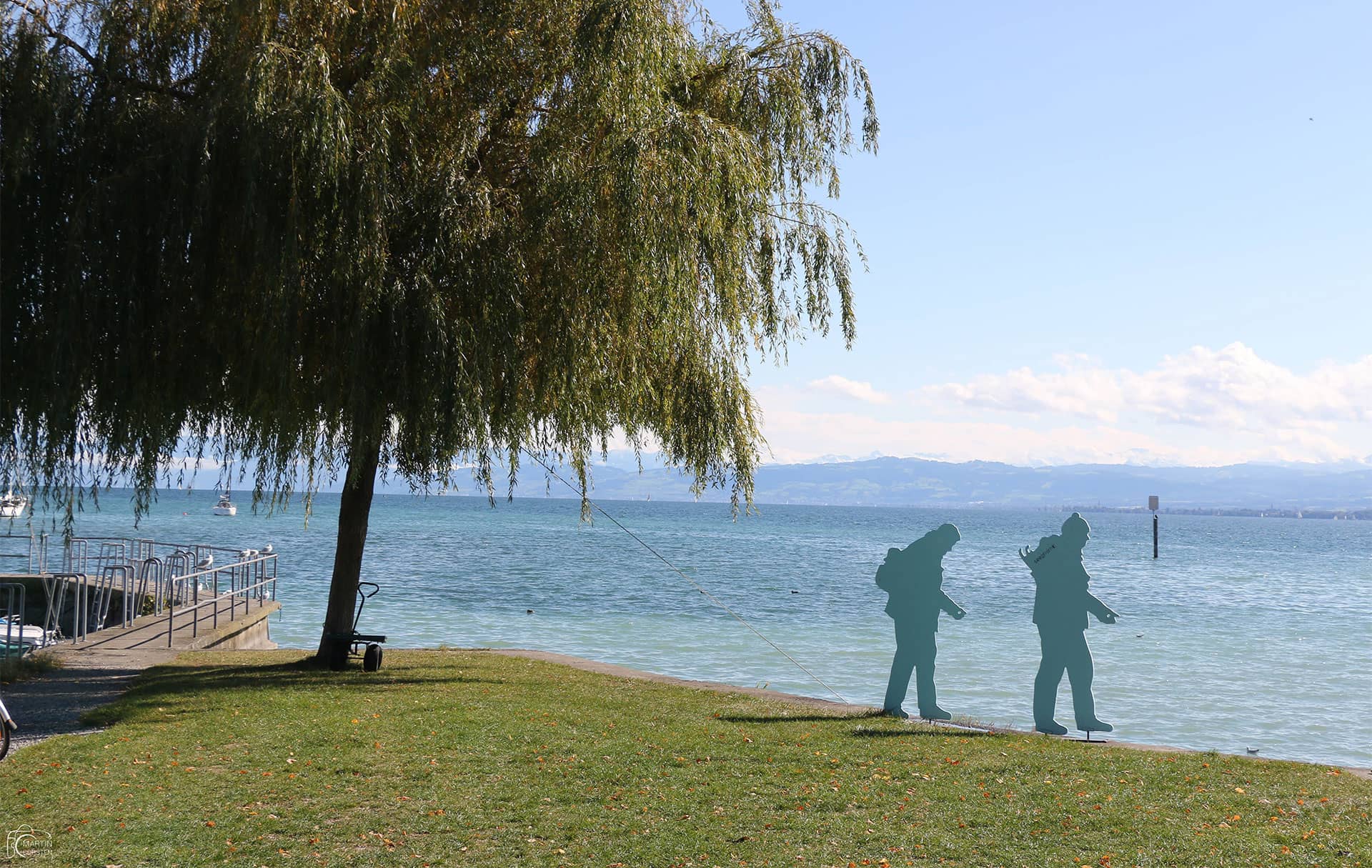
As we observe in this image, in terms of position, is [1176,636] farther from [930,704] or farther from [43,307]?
[43,307]

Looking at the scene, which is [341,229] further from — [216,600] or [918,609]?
[216,600]

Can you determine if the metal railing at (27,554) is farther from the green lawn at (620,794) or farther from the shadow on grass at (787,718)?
the shadow on grass at (787,718)

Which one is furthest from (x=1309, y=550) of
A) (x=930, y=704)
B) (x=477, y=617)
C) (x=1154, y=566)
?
(x=930, y=704)

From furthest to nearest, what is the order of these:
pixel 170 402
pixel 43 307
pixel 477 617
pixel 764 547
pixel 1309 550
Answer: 1. pixel 1309 550
2. pixel 764 547
3. pixel 477 617
4. pixel 170 402
5. pixel 43 307

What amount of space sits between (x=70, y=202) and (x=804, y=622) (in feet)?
75.9

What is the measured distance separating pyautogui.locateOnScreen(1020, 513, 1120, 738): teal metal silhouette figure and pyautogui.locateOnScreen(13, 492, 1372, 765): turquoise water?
14.1ft

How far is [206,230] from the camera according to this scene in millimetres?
9203

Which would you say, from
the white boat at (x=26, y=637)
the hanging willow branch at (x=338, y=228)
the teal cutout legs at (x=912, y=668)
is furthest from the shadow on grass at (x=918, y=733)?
the white boat at (x=26, y=637)

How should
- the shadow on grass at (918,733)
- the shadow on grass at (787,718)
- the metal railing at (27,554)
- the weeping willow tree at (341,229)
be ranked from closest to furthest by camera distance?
the weeping willow tree at (341,229) → the shadow on grass at (918,733) → the shadow on grass at (787,718) → the metal railing at (27,554)

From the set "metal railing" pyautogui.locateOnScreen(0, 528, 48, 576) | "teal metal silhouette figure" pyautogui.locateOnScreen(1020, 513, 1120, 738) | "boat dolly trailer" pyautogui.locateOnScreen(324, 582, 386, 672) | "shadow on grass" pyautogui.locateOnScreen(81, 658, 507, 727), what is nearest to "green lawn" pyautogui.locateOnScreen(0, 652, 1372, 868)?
"shadow on grass" pyautogui.locateOnScreen(81, 658, 507, 727)

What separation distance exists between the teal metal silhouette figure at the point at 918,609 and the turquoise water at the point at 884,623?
14.6 feet

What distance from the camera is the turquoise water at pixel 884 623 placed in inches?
693

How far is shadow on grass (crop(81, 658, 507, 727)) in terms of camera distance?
10414 mm

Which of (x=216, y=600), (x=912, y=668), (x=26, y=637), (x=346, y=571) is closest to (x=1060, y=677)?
(x=912, y=668)
